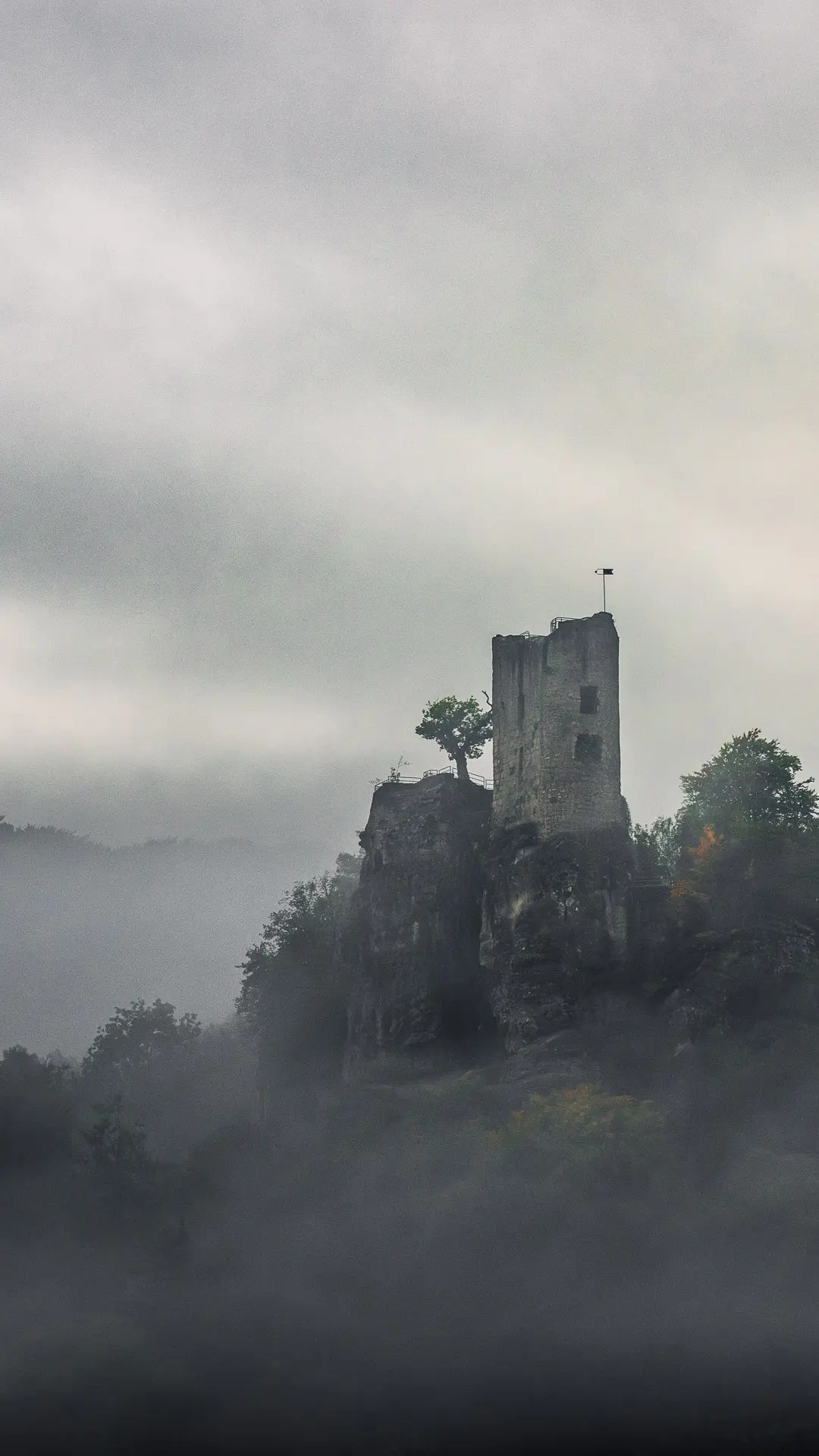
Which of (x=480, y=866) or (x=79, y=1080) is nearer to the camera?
(x=480, y=866)

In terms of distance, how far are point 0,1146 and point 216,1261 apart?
1036 inches

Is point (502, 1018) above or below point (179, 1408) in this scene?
above

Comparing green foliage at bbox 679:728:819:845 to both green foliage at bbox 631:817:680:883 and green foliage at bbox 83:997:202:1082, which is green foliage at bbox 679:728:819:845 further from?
green foliage at bbox 83:997:202:1082

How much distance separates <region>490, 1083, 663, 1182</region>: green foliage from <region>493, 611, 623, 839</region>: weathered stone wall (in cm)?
1397

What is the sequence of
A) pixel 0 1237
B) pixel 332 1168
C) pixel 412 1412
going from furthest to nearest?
pixel 0 1237 < pixel 332 1168 < pixel 412 1412

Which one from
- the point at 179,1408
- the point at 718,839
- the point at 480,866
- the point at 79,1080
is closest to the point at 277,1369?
the point at 179,1408

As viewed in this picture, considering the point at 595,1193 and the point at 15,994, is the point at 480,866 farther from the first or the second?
the point at 15,994

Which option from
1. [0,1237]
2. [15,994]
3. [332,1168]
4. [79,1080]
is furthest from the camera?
[15,994]

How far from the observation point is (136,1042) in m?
132

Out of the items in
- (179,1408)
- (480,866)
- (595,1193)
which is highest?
(480,866)

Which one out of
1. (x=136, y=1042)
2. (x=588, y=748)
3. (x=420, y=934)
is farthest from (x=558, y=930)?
(x=136, y=1042)

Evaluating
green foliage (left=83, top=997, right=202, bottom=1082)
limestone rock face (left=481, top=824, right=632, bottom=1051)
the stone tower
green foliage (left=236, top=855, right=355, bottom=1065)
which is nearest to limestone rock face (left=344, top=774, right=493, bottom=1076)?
the stone tower

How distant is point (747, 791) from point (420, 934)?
20721 millimetres

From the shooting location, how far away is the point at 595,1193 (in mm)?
78938
